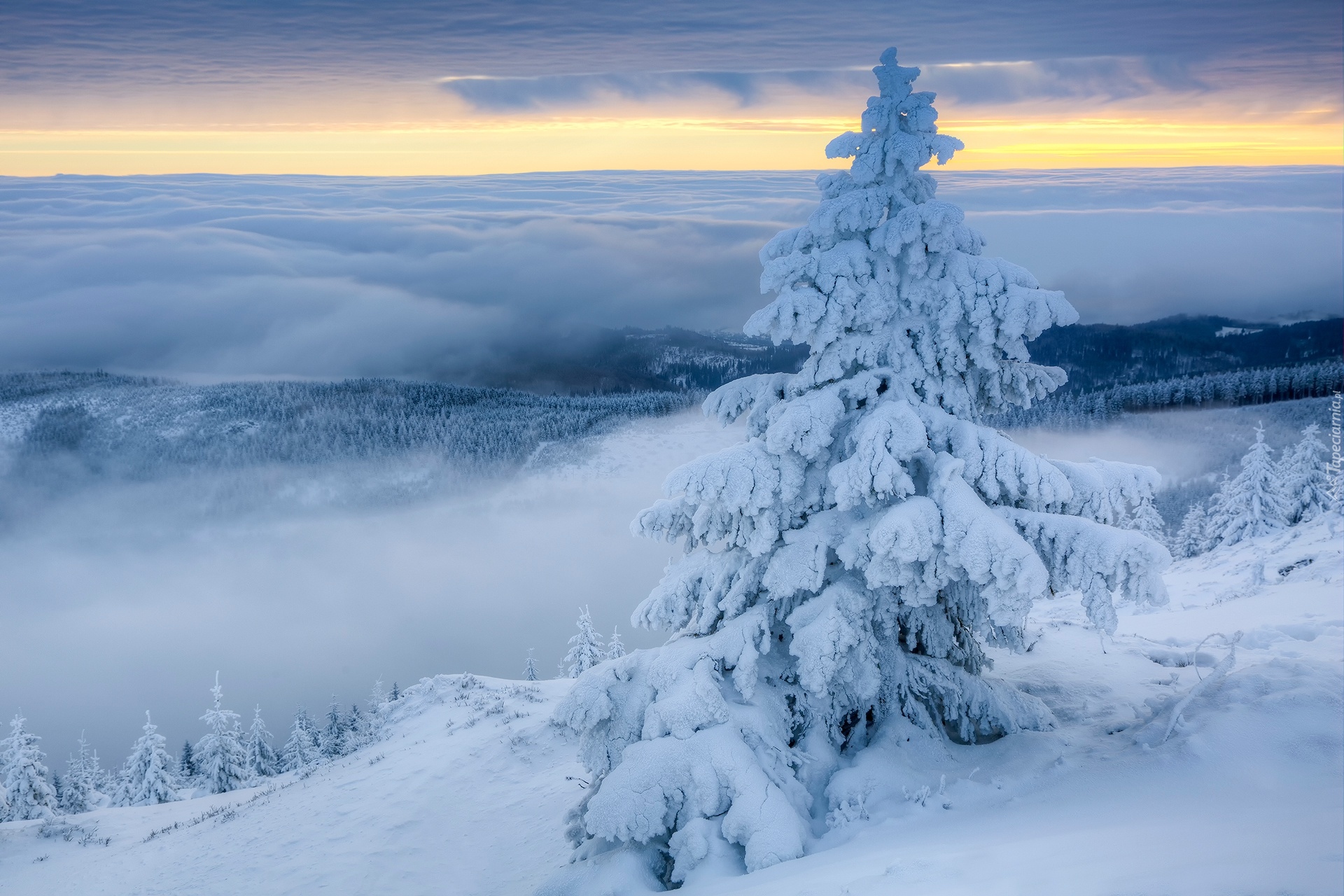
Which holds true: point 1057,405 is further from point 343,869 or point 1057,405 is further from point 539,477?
point 343,869

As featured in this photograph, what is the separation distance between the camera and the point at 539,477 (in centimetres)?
17712

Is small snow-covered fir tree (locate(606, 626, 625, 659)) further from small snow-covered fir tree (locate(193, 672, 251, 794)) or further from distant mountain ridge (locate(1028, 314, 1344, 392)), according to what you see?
distant mountain ridge (locate(1028, 314, 1344, 392))

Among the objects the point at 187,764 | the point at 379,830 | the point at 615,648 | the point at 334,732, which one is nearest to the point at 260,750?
the point at 334,732

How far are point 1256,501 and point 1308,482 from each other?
2.49 meters

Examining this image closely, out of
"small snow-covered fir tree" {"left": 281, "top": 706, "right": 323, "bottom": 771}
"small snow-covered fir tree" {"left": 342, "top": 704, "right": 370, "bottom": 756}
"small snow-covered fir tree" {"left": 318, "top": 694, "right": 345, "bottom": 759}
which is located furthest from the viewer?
"small snow-covered fir tree" {"left": 281, "top": 706, "right": 323, "bottom": 771}

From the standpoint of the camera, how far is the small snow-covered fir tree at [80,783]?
37.6 meters

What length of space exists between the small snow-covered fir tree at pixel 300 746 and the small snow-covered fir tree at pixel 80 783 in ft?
29.9

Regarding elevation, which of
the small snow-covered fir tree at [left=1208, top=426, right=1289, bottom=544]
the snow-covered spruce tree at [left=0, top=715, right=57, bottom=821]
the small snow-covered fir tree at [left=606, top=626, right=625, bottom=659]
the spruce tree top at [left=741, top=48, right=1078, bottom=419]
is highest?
the spruce tree top at [left=741, top=48, right=1078, bottom=419]

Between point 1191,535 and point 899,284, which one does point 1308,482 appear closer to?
point 1191,535

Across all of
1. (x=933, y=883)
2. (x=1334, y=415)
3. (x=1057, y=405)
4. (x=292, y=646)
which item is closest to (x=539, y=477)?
(x=292, y=646)

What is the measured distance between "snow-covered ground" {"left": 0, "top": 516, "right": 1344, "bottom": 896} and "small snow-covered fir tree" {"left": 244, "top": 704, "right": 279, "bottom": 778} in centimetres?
2206

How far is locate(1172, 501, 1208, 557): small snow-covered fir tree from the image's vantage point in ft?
165

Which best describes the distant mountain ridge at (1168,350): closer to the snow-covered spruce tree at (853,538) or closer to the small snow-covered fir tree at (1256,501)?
the small snow-covered fir tree at (1256,501)

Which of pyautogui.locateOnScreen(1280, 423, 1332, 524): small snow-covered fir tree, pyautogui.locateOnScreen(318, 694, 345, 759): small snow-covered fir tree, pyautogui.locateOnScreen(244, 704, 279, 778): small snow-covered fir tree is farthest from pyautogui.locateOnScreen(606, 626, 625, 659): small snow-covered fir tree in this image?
pyautogui.locateOnScreen(1280, 423, 1332, 524): small snow-covered fir tree
